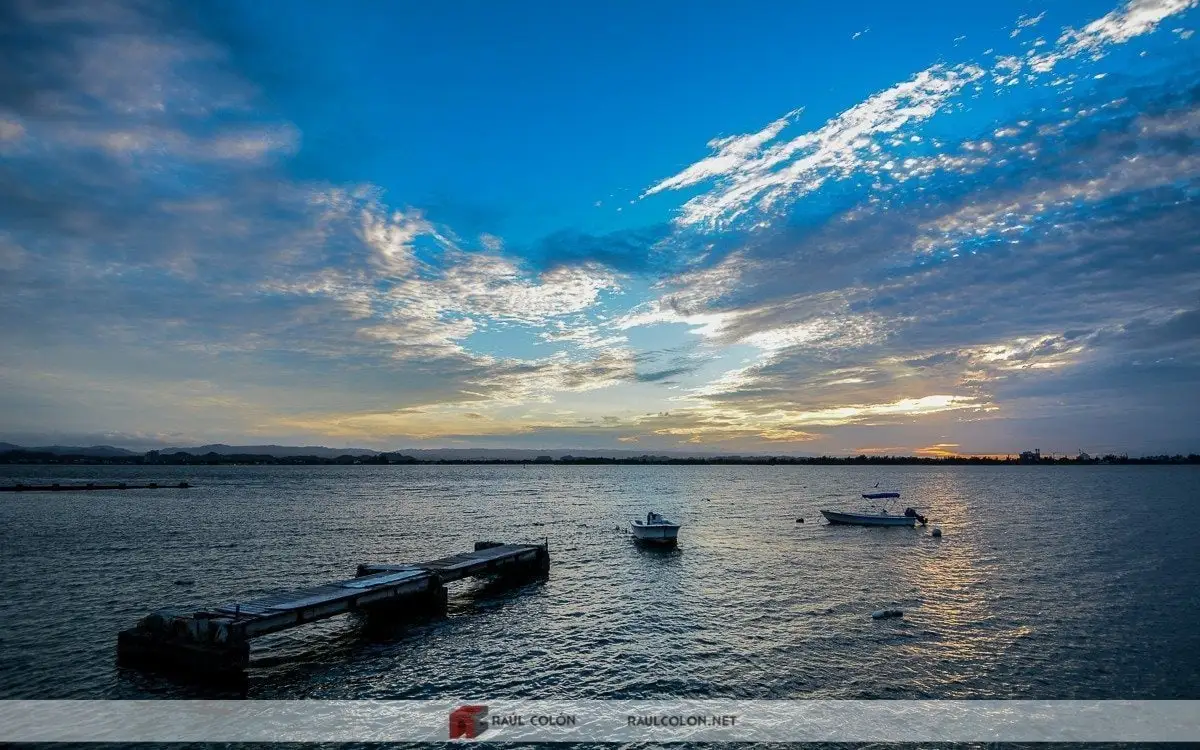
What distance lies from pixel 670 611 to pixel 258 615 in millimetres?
20743

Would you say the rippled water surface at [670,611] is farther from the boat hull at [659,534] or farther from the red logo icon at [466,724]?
the red logo icon at [466,724]

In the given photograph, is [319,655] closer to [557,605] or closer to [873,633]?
[557,605]

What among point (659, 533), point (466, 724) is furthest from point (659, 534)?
point (466, 724)

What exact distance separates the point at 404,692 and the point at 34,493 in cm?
14602

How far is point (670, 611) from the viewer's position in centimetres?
3538

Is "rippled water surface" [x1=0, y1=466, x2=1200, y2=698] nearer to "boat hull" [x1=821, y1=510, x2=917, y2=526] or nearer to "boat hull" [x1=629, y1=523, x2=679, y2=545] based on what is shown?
"boat hull" [x1=629, y1=523, x2=679, y2=545]

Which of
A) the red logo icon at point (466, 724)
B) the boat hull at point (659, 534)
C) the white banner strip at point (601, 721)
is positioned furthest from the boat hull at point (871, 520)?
the red logo icon at point (466, 724)

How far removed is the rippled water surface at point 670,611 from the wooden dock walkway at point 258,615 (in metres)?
1.14

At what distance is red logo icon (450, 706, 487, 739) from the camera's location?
19703 millimetres

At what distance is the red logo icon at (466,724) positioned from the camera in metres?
19.7

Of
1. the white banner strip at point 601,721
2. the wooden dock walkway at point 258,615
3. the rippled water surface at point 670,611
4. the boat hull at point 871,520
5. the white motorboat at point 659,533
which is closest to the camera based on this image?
the white banner strip at point 601,721

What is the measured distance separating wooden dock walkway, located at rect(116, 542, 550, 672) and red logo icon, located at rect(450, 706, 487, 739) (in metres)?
9.43

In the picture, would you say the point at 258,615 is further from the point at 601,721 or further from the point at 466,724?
the point at 601,721

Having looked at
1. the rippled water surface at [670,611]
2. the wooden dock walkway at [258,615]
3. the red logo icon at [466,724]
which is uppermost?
the wooden dock walkway at [258,615]
